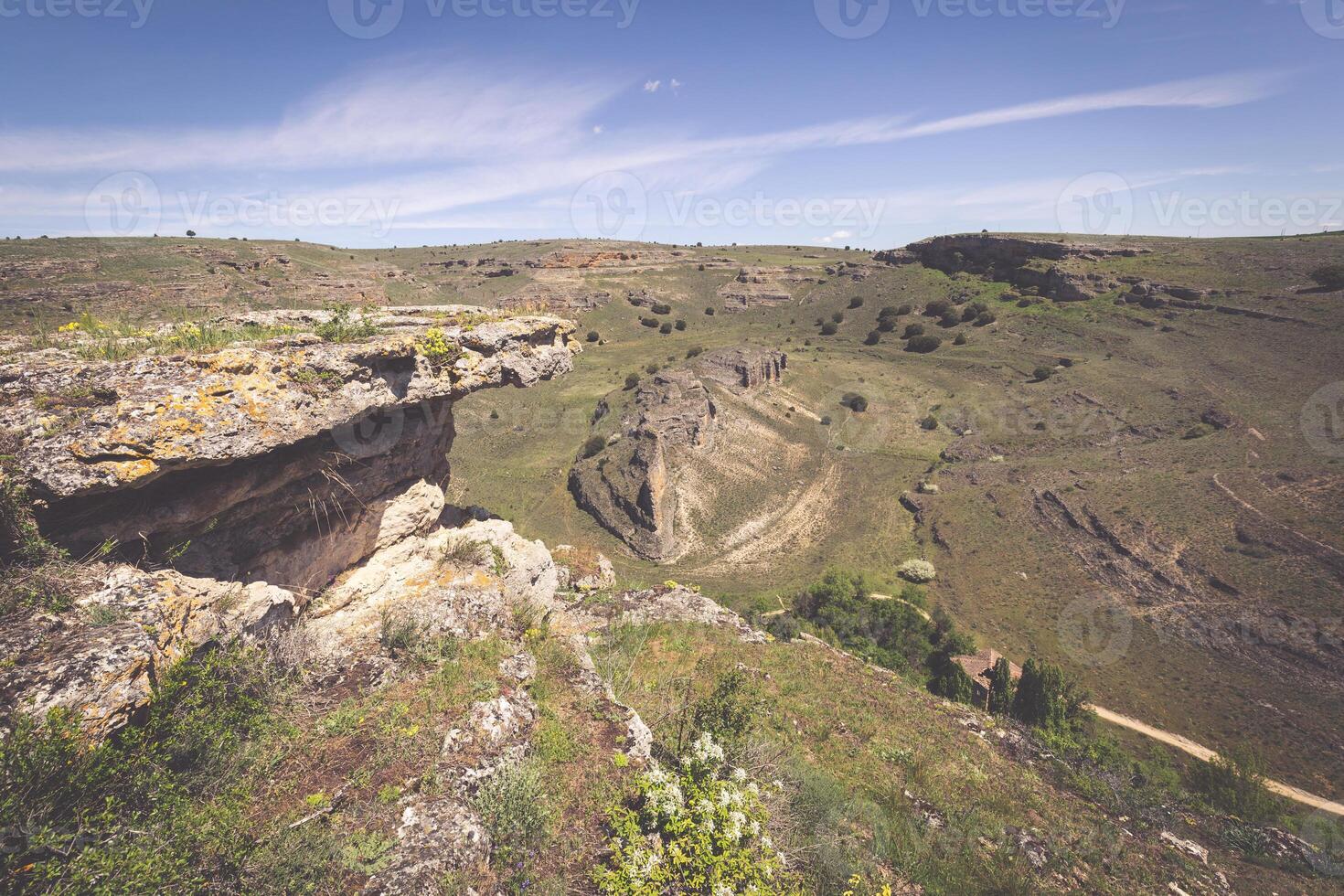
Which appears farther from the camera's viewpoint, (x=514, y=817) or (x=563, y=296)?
(x=563, y=296)

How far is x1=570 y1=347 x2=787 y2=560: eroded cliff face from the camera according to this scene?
32719 millimetres

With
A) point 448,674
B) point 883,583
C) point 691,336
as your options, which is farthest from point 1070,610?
point 691,336

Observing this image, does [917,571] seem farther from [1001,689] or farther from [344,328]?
[344,328]

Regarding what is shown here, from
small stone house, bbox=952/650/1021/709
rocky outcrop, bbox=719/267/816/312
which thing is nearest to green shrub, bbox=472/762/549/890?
small stone house, bbox=952/650/1021/709

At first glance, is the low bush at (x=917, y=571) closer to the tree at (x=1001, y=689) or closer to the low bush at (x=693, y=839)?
the tree at (x=1001, y=689)

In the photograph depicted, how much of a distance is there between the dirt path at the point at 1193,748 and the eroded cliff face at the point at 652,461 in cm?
2163

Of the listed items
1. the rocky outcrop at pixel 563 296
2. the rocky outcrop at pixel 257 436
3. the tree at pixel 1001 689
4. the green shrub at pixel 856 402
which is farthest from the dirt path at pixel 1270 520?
the rocky outcrop at pixel 563 296

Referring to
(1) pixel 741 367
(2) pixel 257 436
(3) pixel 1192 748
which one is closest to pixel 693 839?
(2) pixel 257 436

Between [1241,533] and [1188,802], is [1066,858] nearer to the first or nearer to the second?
[1188,802]

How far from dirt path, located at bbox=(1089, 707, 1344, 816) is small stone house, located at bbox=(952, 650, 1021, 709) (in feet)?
11.1

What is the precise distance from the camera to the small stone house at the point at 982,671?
20.4m

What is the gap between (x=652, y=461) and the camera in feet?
114

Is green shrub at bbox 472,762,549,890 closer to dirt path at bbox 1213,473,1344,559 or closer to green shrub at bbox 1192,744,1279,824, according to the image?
green shrub at bbox 1192,744,1279,824

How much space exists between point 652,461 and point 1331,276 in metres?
69.8
